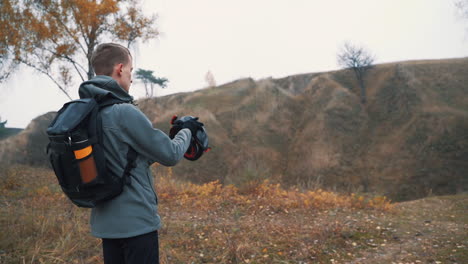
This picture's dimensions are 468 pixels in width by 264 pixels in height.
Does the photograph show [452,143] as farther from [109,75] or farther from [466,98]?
[109,75]

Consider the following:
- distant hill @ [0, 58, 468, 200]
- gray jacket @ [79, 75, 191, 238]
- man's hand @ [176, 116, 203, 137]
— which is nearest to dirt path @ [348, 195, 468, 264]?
man's hand @ [176, 116, 203, 137]

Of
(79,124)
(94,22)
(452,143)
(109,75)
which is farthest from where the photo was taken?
(452,143)

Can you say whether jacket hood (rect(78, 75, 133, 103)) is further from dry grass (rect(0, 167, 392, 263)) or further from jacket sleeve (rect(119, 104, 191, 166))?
dry grass (rect(0, 167, 392, 263))

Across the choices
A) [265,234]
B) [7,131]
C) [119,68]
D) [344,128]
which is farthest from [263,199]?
[7,131]

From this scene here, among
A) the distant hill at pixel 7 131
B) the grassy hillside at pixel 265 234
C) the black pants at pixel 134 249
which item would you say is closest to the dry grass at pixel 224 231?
the grassy hillside at pixel 265 234

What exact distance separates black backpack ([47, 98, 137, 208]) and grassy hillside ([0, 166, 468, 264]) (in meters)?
2.23

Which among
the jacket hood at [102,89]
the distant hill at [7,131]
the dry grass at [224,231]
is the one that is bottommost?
the dry grass at [224,231]

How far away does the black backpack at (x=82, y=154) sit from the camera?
1406 millimetres

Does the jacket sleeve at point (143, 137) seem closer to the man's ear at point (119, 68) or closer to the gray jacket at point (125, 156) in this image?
the gray jacket at point (125, 156)

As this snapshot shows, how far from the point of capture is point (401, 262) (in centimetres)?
362

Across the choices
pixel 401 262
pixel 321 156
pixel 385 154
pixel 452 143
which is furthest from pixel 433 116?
pixel 401 262

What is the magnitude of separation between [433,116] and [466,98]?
141 inches

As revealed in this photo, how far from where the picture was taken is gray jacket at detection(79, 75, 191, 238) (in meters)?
1.53

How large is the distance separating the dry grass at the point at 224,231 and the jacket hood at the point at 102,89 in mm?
2454
